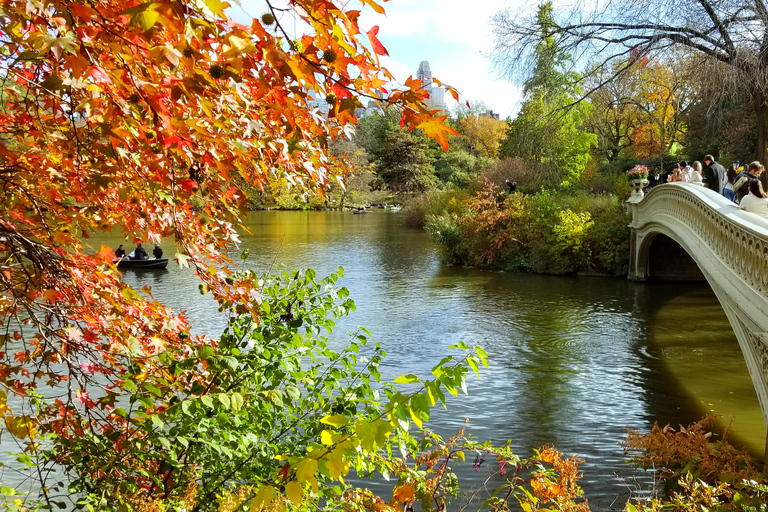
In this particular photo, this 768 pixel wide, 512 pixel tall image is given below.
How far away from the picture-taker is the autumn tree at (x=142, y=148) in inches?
80.4

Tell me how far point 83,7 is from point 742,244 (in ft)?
27.7

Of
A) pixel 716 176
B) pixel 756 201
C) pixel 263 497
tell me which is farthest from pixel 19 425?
pixel 716 176

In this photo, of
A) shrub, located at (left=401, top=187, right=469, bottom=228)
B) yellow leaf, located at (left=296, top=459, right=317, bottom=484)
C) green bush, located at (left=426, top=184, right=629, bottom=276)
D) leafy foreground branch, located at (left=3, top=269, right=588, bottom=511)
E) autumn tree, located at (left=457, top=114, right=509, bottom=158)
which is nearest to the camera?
yellow leaf, located at (left=296, top=459, right=317, bottom=484)

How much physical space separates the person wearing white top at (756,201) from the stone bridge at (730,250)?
0.68 feet

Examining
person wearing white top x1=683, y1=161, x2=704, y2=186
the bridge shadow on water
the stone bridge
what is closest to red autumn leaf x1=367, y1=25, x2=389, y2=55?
the bridge shadow on water

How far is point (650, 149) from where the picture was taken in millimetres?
48000

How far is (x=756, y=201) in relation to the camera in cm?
939

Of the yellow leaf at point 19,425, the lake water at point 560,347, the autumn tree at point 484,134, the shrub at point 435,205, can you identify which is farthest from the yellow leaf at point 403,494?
the autumn tree at point 484,134

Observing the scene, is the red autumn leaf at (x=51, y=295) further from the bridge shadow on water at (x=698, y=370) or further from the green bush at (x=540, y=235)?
the green bush at (x=540, y=235)

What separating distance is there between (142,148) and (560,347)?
11902 mm

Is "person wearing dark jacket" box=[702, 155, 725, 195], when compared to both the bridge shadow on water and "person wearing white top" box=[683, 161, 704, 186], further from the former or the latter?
the bridge shadow on water

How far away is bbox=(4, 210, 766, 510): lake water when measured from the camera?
901 cm

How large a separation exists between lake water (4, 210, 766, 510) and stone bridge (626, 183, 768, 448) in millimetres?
1485

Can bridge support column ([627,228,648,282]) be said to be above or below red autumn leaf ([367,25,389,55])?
below
